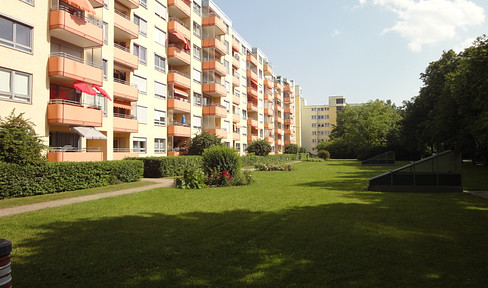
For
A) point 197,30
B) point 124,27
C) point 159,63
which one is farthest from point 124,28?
point 197,30

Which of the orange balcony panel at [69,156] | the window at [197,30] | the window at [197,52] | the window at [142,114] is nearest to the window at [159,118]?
the window at [142,114]

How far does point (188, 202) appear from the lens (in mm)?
12953

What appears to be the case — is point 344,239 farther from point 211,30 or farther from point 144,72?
point 211,30

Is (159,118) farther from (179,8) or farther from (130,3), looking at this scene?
(179,8)

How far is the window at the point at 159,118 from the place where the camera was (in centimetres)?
3381

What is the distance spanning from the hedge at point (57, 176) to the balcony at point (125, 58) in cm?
1064

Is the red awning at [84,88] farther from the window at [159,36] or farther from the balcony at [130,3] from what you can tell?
the window at [159,36]

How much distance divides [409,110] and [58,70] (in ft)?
146

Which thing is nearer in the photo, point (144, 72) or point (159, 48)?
point (144, 72)

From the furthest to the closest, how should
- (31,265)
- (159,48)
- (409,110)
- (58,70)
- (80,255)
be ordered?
(409,110) → (159,48) → (58,70) → (80,255) → (31,265)

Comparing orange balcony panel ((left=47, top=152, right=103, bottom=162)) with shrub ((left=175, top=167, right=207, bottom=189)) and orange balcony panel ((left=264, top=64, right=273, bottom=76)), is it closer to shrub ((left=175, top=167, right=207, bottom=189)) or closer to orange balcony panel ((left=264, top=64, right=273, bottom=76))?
shrub ((left=175, top=167, right=207, bottom=189))

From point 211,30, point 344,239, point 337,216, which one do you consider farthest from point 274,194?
point 211,30

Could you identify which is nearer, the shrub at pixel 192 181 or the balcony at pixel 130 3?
the shrub at pixel 192 181

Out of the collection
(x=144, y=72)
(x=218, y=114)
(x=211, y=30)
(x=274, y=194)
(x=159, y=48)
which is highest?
(x=211, y=30)
